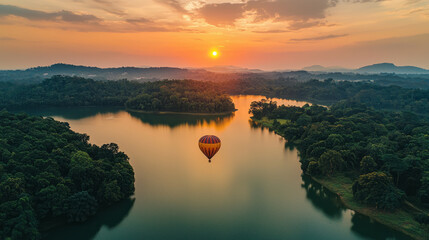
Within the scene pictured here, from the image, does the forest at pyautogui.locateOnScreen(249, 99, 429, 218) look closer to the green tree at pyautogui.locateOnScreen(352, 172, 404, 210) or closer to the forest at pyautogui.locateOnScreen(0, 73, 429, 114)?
the green tree at pyautogui.locateOnScreen(352, 172, 404, 210)

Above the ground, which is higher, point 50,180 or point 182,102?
point 182,102

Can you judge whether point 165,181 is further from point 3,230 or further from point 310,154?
point 310,154

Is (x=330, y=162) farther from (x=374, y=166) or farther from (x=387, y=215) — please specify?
(x=387, y=215)

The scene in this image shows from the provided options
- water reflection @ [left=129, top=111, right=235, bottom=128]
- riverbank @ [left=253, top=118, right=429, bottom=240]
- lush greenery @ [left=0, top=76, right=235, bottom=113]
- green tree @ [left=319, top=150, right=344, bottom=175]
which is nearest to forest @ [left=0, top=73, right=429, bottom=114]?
lush greenery @ [left=0, top=76, right=235, bottom=113]

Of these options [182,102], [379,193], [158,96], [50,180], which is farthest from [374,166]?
[158,96]

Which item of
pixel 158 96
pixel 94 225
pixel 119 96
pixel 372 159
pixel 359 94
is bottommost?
pixel 94 225

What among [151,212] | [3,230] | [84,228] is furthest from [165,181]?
[3,230]

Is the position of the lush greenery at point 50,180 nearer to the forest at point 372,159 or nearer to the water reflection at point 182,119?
the forest at point 372,159
